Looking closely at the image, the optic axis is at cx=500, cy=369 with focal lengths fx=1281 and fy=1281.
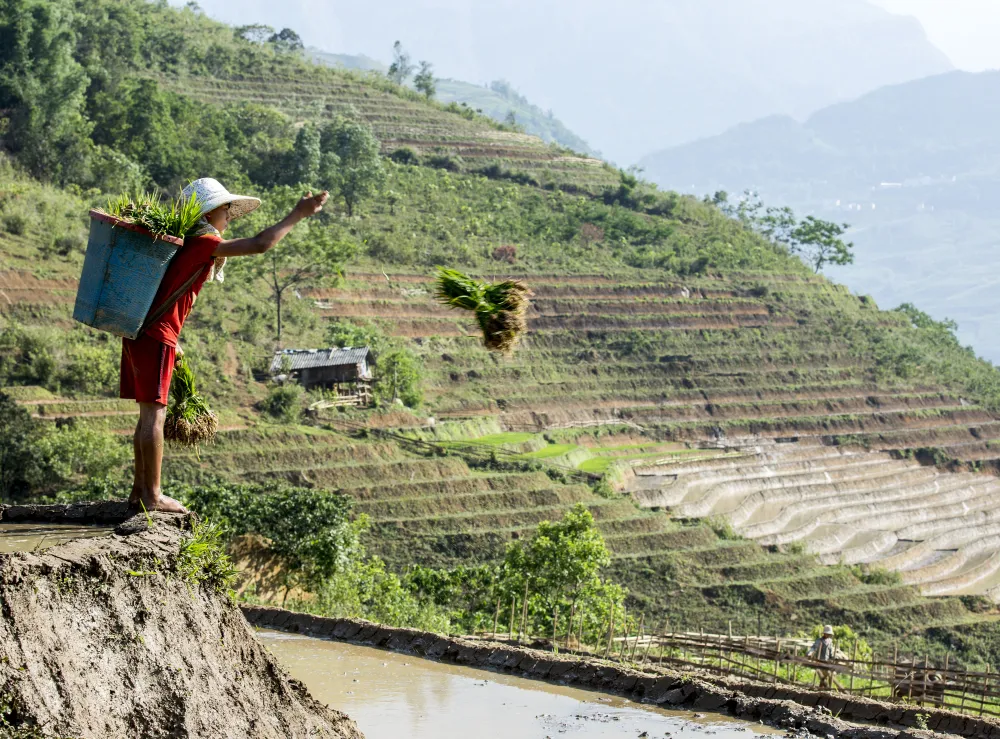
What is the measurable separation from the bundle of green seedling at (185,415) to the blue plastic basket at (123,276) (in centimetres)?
76

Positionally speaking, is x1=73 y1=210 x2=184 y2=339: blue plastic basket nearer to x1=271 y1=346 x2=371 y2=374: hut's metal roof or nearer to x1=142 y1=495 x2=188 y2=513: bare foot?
x1=142 y1=495 x2=188 y2=513: bare foot

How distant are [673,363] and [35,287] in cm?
2193

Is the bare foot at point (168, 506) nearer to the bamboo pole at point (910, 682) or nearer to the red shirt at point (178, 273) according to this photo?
the red shirt at point (178, 273)

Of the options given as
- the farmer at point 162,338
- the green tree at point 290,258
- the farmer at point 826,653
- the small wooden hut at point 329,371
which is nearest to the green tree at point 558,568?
the farmer at point 826,653

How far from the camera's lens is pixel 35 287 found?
29594 millimetres

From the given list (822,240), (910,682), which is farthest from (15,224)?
(822,240)

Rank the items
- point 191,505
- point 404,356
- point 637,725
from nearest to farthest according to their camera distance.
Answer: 1. point 637,725
2. point 191,505
3. point 404,356

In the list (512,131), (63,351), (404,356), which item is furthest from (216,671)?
(512,131)

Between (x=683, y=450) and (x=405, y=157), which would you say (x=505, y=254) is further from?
(x=405, y=157)

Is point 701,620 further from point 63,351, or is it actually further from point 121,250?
point 121,250

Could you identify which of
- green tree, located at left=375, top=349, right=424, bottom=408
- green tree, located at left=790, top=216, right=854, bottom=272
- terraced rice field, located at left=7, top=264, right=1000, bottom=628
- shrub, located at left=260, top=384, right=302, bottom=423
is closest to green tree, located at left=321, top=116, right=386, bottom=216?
terraced rice field, located at left=7, top=264, right=1000, bottom=628

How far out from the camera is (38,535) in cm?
601

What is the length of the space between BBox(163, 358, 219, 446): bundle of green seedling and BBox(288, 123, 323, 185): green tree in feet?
139

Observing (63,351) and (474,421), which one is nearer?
(63,351)
